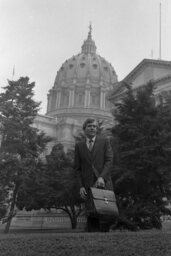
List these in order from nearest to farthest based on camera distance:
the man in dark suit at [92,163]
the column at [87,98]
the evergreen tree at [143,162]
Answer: the man in dark suit at [92,163]
the evergreen tree at [143,162]
the column at [87,98]

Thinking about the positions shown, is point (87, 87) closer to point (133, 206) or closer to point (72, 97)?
point (72, 97)

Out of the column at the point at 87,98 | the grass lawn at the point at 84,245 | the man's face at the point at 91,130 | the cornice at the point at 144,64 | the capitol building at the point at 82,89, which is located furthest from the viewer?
the column at the point at 87,98

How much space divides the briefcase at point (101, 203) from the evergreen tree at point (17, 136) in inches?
742

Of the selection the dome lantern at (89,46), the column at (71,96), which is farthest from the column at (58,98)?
the dome lantern at (89,46)

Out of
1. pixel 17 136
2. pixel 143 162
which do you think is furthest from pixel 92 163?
pixel 17 136

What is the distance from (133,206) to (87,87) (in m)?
89.5

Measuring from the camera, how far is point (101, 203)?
5902 mm

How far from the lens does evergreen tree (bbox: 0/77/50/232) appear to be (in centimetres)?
2462

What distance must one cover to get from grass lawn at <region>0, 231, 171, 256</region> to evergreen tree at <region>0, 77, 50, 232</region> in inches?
756

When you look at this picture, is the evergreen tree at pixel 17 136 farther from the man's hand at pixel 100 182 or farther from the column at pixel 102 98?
the column at pixel 102 98

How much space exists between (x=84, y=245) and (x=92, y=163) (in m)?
1.90

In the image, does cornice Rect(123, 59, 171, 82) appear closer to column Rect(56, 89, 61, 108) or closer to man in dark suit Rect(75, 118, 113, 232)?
man in dark suit Rect(75, 118, 113, 232)

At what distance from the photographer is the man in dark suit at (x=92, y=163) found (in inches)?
262

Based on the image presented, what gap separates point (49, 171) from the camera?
98.2 ft
